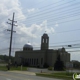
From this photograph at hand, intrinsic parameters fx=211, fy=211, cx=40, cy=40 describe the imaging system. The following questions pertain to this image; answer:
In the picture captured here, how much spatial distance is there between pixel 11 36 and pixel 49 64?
39.9m

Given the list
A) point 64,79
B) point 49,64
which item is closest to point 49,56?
point 49,64

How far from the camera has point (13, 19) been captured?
5647 centimetres

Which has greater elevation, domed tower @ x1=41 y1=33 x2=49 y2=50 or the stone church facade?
domed tower @ x1=41 y1=33 x2=49 y2=50

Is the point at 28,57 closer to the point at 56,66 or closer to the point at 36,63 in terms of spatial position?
the point at 36,63

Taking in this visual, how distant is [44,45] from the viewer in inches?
3752

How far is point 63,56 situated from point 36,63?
12725mm

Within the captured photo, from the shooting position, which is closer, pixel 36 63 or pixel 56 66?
pixel 56 66

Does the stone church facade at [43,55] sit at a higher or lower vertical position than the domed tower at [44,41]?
lower

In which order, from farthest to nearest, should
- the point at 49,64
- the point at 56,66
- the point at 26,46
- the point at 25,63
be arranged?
the point at 26,46
the point at 25,63
the point at 49,64
the point at 56,66

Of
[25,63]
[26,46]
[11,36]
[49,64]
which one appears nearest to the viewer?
[11,36]

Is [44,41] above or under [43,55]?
above

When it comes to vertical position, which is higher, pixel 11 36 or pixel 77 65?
pixel 11 36

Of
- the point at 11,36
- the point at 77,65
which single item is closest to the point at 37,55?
the point at 77,65

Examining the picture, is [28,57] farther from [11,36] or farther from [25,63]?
[11,36]
